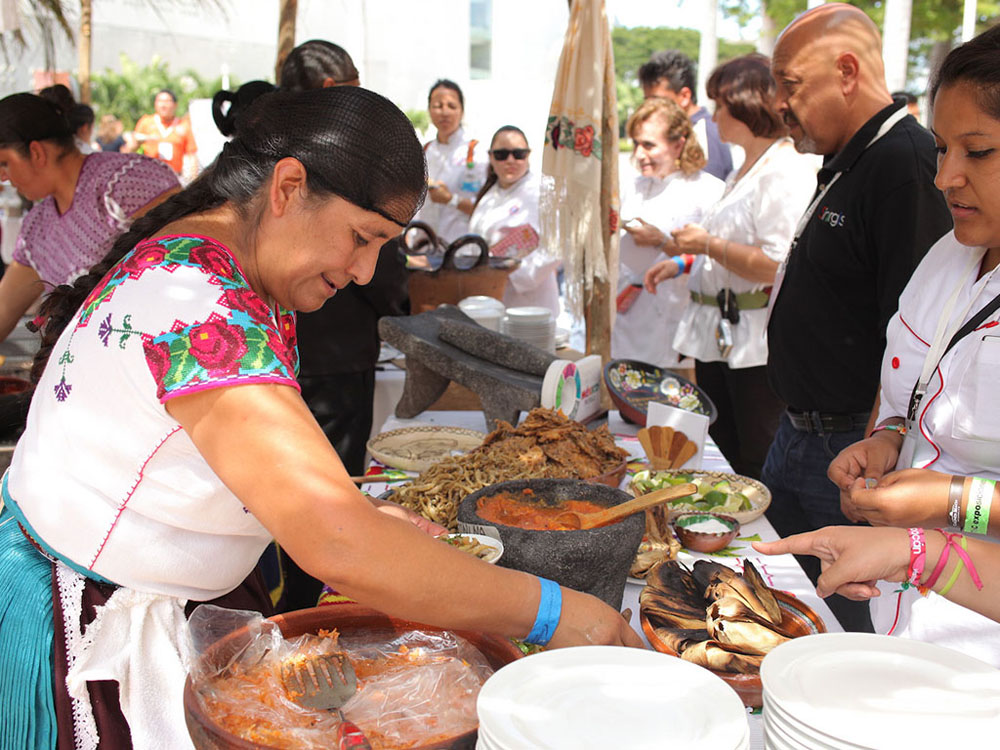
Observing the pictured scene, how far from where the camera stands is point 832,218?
253 centimetres

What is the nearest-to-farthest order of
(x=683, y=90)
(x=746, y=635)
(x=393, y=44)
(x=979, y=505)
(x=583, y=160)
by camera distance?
(x=746, y=635), (x=979, y=505), (x=583, y=160), (x=683, y=90), (x=393, y=44)

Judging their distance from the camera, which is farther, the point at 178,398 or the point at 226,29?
the point at 226,29

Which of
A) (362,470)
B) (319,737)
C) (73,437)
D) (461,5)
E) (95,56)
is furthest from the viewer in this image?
(95,56)

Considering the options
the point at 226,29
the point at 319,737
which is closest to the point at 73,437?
the point at 319,737

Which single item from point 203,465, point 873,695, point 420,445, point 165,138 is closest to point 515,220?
point 420,445

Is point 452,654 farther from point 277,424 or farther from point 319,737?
point 277,424

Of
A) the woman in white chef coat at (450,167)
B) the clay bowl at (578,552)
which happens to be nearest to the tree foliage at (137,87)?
the woman in white chef coat at (450,167)

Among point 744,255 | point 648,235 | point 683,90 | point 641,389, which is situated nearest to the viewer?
point 641,389

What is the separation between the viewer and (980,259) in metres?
1.67

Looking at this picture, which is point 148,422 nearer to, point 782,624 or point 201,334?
point 201,334

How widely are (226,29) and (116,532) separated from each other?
2949 centimetres

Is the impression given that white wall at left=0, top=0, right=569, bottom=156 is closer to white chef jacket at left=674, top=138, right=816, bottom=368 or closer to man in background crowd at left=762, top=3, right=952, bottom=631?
white chef jacket at left=674, top=138, right=816, bottom=368

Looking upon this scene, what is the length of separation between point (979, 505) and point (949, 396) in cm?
22

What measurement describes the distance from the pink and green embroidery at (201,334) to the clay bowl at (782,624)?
69 centimetres
